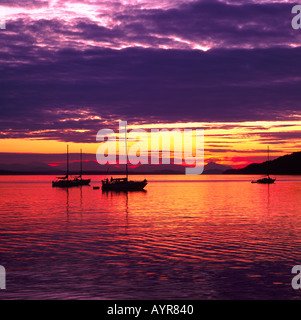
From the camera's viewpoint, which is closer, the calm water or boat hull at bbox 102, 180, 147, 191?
the calm water

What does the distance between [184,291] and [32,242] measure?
18340mm

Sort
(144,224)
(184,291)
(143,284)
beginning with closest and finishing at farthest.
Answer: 1. (184,291)
2. (143,284)
3. (144,224)

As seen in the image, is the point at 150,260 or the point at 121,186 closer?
the point at 150,260

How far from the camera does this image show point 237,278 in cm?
2042

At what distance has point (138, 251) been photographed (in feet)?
93.3

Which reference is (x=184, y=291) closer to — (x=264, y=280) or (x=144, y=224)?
(x=264, y=280)

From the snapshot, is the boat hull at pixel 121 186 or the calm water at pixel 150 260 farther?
the boat hull at pixel 121 186
